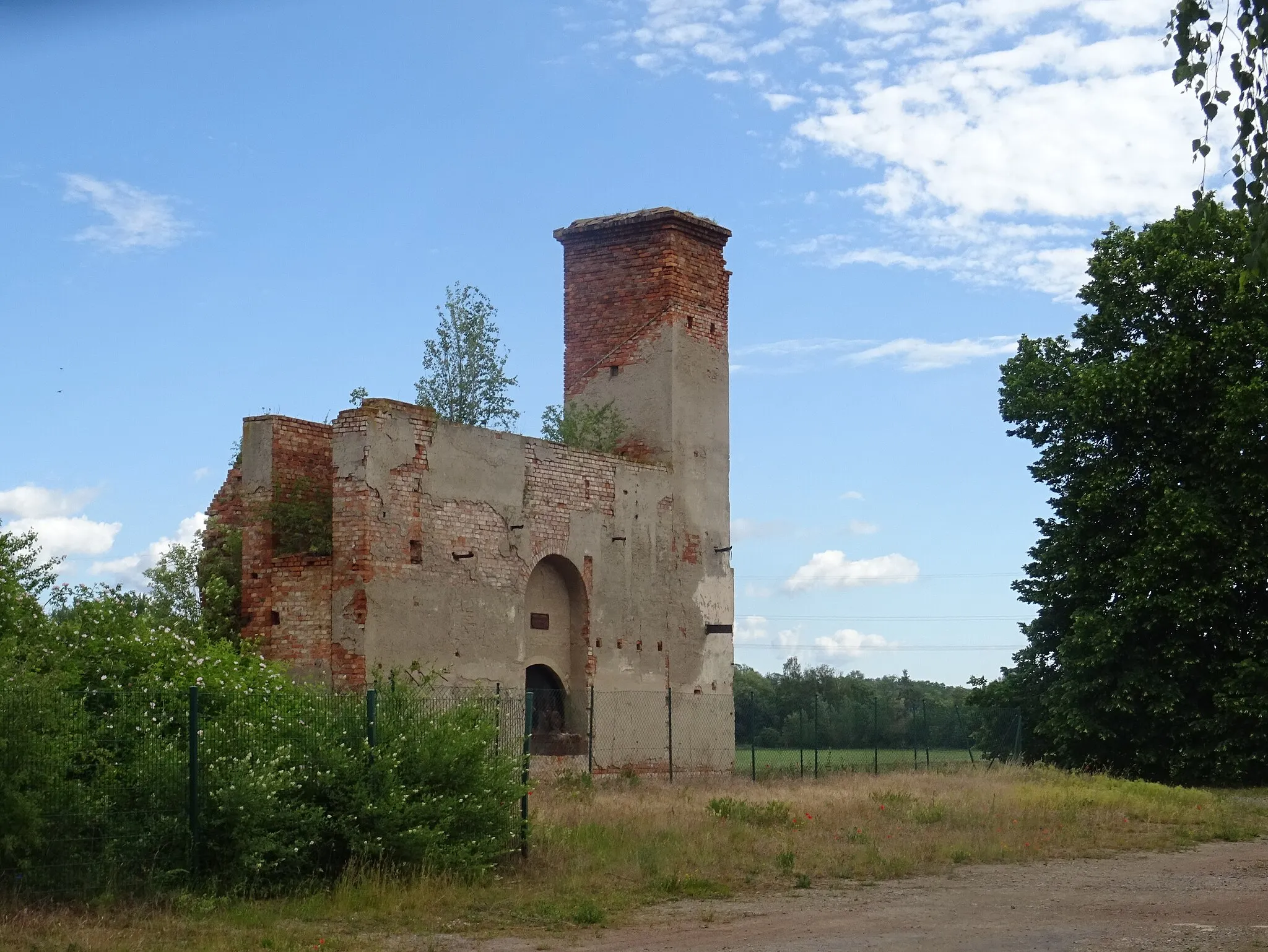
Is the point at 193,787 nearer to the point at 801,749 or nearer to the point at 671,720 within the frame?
the point at 671,720

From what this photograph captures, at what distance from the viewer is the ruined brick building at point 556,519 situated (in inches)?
872

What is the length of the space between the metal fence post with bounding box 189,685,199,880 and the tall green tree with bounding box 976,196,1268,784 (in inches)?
825

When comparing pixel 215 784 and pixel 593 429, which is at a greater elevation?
pixel 593 429

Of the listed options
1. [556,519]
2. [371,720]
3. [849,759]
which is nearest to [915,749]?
[849,759]

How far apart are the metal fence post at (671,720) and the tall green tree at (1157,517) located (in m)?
8.73

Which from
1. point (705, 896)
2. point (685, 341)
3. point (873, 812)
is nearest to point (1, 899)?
point (705, 896)

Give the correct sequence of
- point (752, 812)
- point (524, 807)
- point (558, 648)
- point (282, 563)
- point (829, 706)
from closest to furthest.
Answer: point (524, 807) < point (752, 812) < point (282, 563) < point (558, 648) < point (829, 706)

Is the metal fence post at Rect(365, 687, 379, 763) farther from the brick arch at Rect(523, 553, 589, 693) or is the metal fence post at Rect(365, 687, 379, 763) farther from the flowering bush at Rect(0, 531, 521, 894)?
the brick arch at Rect(523, 553, 589, 693)

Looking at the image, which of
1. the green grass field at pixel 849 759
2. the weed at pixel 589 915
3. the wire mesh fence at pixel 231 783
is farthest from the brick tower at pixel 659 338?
the weed at pixel 589 915

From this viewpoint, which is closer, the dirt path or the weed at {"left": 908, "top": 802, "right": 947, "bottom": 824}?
the dirt path

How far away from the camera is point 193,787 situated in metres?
12.4

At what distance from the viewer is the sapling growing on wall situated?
92.0 ft

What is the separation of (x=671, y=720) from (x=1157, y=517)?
34.9 feet

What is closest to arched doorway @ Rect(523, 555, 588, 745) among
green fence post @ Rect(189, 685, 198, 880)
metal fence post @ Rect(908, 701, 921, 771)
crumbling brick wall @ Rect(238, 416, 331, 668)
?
crumbling brick wall @ Rect(238, 416, 331, 668)
